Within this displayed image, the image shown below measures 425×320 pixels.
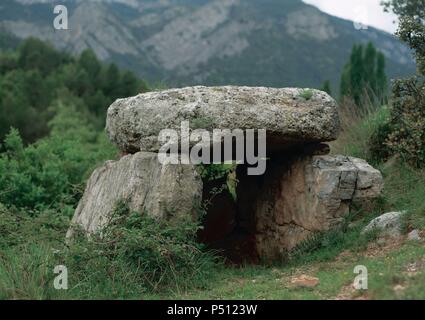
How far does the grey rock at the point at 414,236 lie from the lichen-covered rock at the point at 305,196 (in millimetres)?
1312

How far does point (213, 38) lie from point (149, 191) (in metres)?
76.0

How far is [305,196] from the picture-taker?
9547 millimetres

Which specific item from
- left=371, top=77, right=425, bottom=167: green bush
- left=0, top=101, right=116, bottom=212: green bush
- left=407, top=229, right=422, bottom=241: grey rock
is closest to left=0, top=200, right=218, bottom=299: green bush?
left=407, top=229, right=422, bottom=241: grey rock

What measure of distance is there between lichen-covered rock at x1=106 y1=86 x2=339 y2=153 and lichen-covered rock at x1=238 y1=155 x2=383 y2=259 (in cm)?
52

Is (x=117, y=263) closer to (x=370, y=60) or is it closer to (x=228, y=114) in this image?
(x=228, y=114)

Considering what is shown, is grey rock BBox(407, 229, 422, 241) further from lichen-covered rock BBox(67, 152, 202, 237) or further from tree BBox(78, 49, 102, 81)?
tree BBox(78, 49, 102, 81)

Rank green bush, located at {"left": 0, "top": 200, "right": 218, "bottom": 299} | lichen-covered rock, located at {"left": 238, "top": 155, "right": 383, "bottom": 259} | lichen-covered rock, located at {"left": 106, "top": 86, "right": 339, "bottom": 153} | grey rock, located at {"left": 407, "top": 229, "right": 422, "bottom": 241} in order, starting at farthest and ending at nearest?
1. lichen-covered rock, located at {"left": 238, "top": 155, "right": 383, "bottom": 259}
2. lichen-covered rock, located at {"left": 106, "top": 86, "right": 339, "bottom": 153}
3. grey rock, located at {"left": 407, "top": 229, "right": 422, "bottom": 241}
4. green bush, located at {"left": 0, "top": 200, "right": 218, "bottom": 299}

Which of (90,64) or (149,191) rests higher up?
(90,64)

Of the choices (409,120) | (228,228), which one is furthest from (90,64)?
(409,120)

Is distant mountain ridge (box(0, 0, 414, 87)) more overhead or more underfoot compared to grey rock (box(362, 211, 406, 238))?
more overhead

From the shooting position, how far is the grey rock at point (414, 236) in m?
7.69

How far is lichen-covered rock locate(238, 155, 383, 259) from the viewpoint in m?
9.16

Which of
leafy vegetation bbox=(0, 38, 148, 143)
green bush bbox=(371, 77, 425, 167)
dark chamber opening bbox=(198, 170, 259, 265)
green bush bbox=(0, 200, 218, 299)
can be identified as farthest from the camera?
leafy vegetation bbox=(0, 38, 148, 143)

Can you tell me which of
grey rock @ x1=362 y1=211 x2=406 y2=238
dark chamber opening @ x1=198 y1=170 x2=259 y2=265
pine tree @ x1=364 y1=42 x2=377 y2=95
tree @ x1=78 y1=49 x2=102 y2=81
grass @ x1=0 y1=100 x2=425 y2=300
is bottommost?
dark chamber opening @ x1=198 y1=170 x2=259 y2=265
